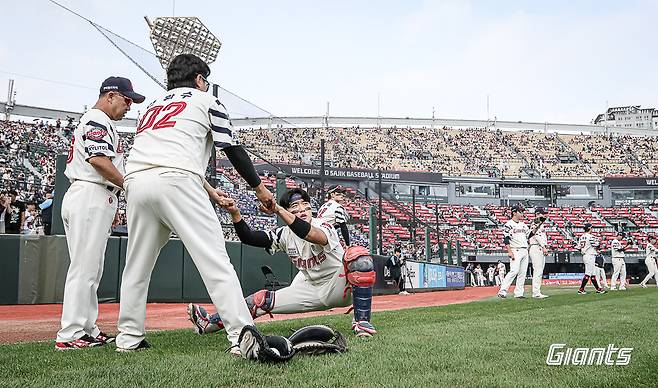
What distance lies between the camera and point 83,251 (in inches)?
167

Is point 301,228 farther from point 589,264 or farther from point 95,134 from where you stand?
point 589,264

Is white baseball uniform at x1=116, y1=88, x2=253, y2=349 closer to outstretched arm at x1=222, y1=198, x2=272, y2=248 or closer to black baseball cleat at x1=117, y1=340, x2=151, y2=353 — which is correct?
black baseball cleat at x1=117, y1=340, x2=151, y2=353

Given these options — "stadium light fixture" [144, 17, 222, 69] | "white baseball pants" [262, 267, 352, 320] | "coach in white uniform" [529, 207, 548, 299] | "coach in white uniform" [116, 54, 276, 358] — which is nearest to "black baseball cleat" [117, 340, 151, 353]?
"coach in white uniform" [116, 54, 276, 358]

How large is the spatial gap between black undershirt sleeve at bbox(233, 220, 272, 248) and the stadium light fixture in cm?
1077

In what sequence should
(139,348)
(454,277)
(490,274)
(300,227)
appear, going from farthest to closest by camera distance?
(490,274) < (454,277) < (300,227) < (139,348)

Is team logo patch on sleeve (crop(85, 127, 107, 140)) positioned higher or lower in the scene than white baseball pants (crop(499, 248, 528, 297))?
higher

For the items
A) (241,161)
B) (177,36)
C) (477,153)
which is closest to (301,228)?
(241,161)

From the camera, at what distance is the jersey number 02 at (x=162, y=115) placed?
149 inches

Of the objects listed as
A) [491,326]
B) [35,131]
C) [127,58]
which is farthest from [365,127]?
[491,326]

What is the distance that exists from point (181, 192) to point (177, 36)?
40.5 ft

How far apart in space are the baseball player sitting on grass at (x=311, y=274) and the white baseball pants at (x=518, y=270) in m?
Result: 8.51

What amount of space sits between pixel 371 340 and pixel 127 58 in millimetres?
11527

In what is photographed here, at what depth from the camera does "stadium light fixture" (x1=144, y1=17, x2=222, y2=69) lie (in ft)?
48.4

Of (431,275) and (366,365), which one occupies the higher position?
(366,365)
